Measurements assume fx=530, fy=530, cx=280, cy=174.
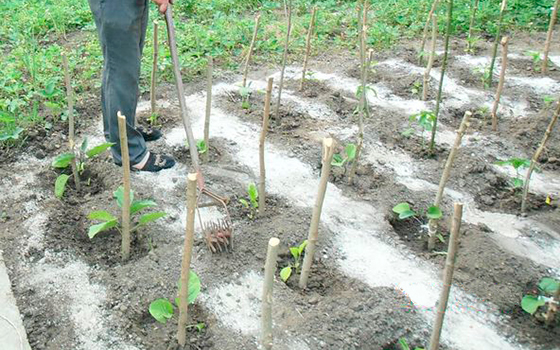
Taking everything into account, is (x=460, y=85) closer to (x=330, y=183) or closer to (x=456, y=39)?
(x=456, y=39)

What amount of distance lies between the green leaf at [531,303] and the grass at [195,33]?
2.74 metres

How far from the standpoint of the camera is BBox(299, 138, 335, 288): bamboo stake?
183 cm

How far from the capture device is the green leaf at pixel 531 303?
6.54 feet

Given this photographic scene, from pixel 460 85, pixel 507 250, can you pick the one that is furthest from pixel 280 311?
pixel 460 85

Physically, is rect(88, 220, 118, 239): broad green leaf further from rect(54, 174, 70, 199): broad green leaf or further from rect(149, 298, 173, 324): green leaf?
rect(54, 174, 70, 199): broad green leaf

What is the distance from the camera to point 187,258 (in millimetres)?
1734

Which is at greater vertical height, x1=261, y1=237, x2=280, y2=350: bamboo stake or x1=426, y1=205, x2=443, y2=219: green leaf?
x1=261, y1=237, x2=280, y2=350: bamboo stake

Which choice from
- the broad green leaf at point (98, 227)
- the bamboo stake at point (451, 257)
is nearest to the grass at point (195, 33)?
the broad green leaf at point (98, 227)

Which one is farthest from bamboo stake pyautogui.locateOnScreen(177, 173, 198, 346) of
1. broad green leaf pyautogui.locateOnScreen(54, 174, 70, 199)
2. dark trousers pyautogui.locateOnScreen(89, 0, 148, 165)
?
dark trousers pyautogui.locateOnScreen(89, 0, 148, 165)

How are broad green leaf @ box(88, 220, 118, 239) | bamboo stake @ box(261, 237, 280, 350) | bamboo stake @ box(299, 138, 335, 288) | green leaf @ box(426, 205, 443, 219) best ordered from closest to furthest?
bamboo stake @ box(261, 237, 280, 350), bamboo stake @ box(299, 138, 335, 288), broad green leaf @ box(88, 220, 118, 239), green leaf @ box(426, 205, 443, 219)

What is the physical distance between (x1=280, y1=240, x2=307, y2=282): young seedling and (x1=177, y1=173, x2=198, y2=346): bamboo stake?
1.61 ft

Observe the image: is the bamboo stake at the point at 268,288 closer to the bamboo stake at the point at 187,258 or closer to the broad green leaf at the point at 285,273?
the bamboo stake at the point at 187,258

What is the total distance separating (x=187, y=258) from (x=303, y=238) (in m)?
0.82

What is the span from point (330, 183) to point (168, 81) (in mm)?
1756
